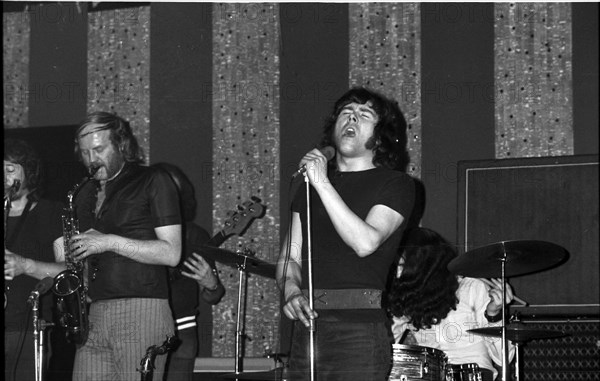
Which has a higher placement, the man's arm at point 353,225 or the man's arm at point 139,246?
the man's arm at point 353,225

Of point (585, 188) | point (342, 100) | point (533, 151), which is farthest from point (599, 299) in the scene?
point (342, 100)

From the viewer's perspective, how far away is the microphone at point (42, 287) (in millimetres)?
3292

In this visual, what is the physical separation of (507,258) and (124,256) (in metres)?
1.68

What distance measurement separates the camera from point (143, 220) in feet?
10.7

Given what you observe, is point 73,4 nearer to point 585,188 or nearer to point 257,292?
point 257,292

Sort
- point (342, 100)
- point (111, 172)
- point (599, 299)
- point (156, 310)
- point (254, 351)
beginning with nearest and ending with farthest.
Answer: point (342, 100)
point (156, 310)
point (111, 172)
point (599, 299)
point (254, 351)

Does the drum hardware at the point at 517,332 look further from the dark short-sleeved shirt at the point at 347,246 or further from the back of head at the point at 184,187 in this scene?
the back of head at the point at 184,187

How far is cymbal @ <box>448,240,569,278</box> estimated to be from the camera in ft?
11.3


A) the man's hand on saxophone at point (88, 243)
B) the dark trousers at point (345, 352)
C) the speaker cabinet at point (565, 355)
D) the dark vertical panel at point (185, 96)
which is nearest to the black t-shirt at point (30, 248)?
the man's hand on saxophone at point (88, 243)

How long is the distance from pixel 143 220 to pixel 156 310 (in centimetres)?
39

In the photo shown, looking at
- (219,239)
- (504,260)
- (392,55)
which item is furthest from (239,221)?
(392,55)

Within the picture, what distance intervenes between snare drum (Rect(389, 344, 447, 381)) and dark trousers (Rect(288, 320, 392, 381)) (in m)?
0.86

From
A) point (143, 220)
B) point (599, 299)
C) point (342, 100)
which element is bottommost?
point (599, 299)

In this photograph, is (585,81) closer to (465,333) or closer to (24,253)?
(465,333)
